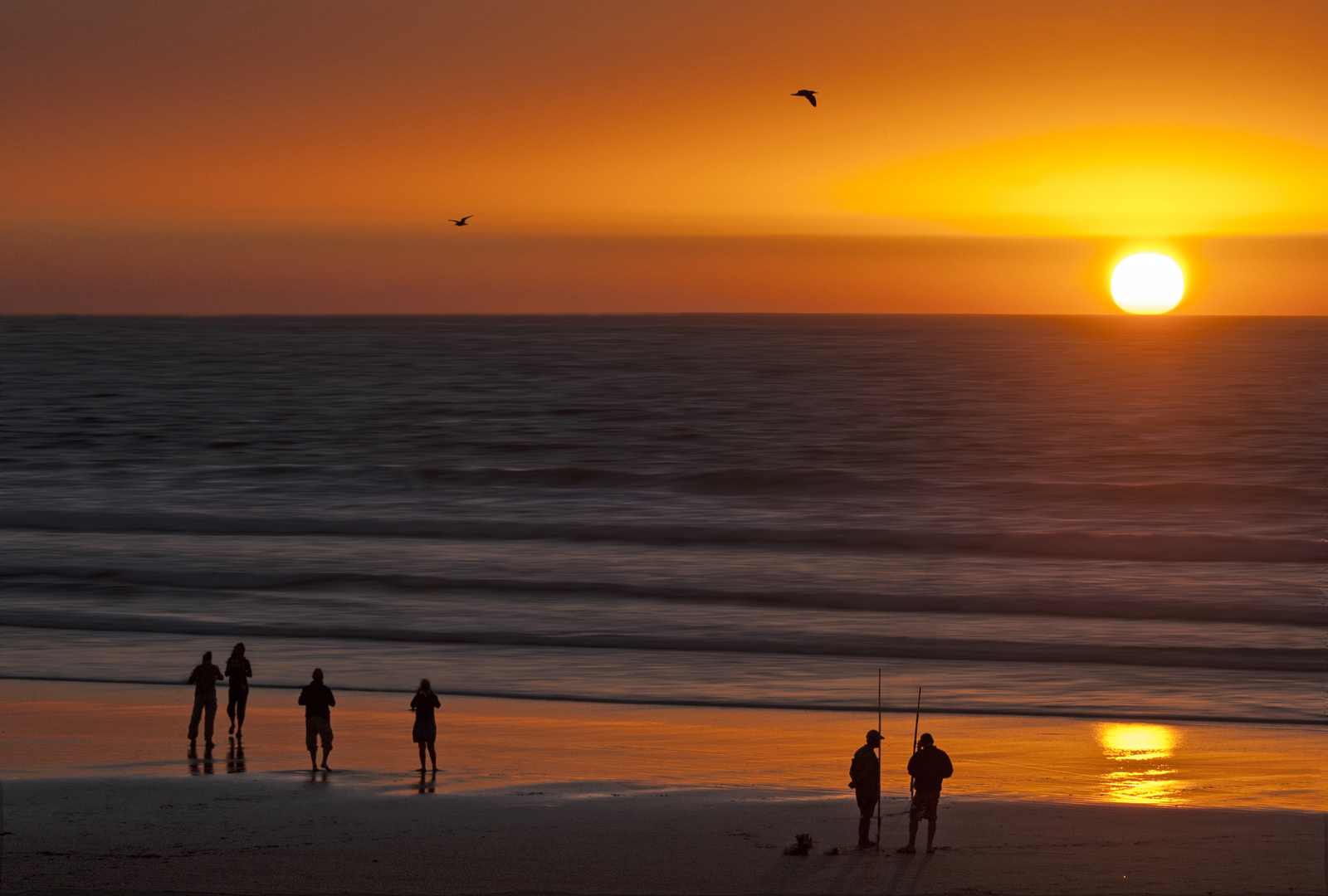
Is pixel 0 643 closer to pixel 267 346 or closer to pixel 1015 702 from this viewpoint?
pixel 1015 702

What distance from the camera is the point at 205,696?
15.7 meters

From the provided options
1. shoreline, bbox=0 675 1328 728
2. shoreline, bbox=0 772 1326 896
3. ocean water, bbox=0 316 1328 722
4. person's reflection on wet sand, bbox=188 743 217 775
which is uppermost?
ocean water, bbox=0 316 1328 722

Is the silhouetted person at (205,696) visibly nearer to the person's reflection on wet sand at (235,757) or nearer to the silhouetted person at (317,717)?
the person's reflection on wet sand at (235,757)

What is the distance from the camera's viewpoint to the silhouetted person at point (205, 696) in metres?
15.5

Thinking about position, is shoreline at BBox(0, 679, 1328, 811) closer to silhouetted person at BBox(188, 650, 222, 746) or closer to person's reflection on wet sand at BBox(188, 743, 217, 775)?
person's reflection on wet sand at BBox(188, 743, 217, 775)

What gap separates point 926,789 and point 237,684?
8.45 m

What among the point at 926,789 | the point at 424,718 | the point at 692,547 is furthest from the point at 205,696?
the point at 692,547

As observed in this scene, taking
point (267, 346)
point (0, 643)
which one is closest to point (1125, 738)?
point (0, 643)

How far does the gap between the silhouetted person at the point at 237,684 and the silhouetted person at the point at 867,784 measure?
25.0 ft

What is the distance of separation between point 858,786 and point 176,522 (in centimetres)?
3031

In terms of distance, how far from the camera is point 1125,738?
16.9m

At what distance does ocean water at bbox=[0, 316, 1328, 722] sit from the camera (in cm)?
2125

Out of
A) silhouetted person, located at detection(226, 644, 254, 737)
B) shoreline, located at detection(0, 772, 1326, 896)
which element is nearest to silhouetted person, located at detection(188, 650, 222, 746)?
silhouetted person, located at detection(226, 644, 254, 737)

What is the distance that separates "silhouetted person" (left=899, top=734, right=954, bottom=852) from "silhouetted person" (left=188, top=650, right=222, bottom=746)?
8.16 m
